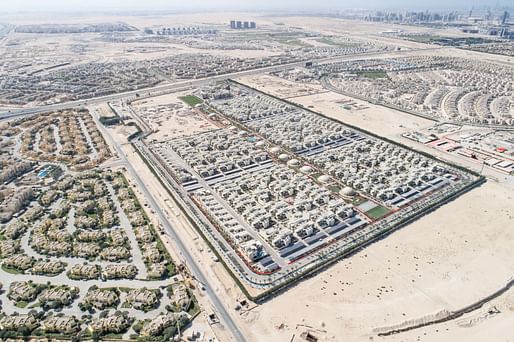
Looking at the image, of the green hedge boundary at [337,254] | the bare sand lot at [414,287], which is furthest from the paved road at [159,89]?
the bare sand lot at [414,287]

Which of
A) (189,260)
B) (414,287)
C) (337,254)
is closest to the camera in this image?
(414,287)

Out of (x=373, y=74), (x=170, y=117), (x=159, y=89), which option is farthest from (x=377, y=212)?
(x=373, y=74)

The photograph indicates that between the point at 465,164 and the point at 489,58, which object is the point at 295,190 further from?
the point at 489,58

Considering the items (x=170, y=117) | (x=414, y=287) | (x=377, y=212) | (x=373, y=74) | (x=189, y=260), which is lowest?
(x=414, y=287)

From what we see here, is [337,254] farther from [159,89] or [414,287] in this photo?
[159,89]

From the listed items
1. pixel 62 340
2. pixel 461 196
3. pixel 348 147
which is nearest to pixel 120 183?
pixel 62 340

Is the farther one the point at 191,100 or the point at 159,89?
the point at 159,89
